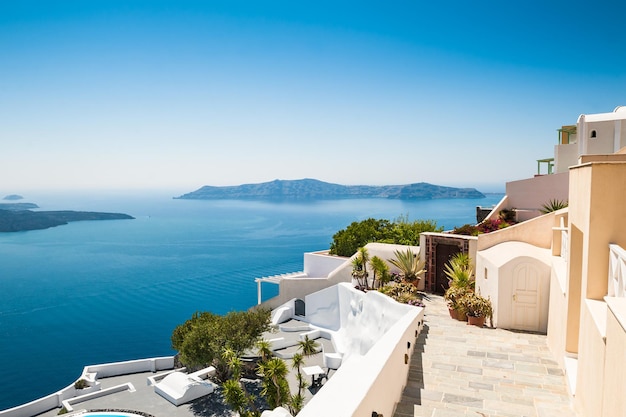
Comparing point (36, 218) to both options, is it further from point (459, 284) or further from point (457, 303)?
point (457, 303)

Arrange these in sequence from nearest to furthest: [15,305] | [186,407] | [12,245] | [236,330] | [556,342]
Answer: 1. [556,342]
2. [186,407]
3. [236,330]
4. [15,305]
5. [12,245]

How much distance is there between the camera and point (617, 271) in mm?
3842

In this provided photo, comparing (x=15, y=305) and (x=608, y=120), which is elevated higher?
(x=608, y=120)

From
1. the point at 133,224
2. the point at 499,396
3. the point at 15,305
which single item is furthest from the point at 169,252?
the point at 499,396

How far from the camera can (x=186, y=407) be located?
16422 mm

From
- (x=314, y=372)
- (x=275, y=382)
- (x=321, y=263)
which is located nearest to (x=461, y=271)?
(x=275, y=382)

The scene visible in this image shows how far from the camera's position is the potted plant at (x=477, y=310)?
387 inches

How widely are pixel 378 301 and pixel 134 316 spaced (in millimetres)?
52740

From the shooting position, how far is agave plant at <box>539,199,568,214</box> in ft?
44.3

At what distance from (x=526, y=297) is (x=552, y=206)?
5973 millimetres

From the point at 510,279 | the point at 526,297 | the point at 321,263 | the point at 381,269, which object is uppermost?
the point at 510,279

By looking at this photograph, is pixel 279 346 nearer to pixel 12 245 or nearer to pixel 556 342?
pixel 556 342

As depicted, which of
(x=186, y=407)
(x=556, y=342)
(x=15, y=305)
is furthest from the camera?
(x=15, y=305)

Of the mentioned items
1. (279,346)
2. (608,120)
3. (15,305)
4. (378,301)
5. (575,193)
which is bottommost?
(15,305)
